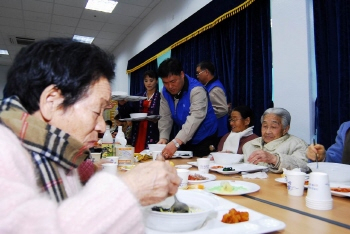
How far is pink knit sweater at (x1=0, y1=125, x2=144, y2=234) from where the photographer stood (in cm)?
43

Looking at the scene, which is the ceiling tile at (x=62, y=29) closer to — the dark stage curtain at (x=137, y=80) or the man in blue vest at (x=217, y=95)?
the dark stage curtain at (x=137, y=80)

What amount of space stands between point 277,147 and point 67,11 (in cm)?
466

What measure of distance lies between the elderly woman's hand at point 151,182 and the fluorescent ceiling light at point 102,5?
4657mm

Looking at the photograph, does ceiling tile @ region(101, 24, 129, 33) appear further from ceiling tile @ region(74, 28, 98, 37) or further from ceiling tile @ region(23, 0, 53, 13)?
ceiling tile @ region(23, 0, 53, 13)

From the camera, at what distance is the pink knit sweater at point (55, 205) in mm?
433

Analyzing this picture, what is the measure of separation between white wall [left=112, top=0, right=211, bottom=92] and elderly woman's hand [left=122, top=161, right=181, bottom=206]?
247 cm

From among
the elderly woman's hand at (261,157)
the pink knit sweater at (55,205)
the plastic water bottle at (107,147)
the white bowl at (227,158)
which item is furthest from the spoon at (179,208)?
the plastic water bottle at (107,147)

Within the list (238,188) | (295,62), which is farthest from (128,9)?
(238,188)

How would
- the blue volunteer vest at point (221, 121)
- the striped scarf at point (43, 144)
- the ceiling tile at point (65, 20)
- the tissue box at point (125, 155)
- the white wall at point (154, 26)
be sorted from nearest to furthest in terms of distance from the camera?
the striped scarf at point (43, 144)
the tissue box at point (125, 155)
the blue volunteer vest at point (221, 121)
the white wall at point (154, 26)
the ceiling tile at point (65, 20)

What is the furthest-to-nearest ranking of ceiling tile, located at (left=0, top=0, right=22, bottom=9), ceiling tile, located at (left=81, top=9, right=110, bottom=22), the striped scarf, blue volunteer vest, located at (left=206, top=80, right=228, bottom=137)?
ceiling tile, located at (left=81, top=9, right=110, bottom=22), ceiling tile, located at (left=0, top=0, right=22, bottom=9), blue volunteer vest, located at (left=206, top=80, right=228, bottom=137), the striped scarf

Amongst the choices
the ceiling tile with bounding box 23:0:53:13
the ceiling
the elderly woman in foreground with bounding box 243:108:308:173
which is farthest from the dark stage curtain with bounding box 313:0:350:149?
the ceiling tile with bounding box 23:0:53:13

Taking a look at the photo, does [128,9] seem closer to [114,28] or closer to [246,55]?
[114,28]

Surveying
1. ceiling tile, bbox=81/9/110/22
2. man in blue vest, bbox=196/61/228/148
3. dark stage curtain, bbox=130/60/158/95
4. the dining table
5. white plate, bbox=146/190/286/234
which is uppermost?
ceiling tile, bbox=81/9/110/22

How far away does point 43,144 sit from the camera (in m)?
0.56
